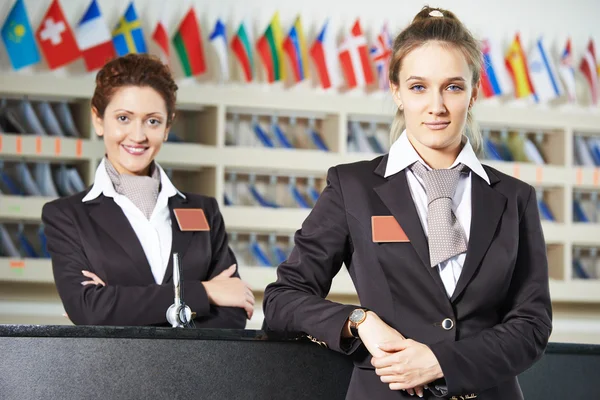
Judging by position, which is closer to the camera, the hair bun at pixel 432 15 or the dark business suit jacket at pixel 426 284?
the dark business suit jacket at pixel 426 284

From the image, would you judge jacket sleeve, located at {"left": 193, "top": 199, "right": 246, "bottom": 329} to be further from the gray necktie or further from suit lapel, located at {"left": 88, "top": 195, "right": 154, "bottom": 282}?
the gray necktie

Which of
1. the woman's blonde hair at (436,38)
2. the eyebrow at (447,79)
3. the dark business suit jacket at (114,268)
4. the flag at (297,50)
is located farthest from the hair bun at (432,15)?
the flag at (297,50)

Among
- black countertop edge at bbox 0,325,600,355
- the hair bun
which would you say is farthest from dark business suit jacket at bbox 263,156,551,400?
the hair bun

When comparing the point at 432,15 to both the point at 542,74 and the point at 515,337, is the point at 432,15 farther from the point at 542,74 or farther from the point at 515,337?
the point at 542,74

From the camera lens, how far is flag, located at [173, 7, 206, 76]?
532 centimetres

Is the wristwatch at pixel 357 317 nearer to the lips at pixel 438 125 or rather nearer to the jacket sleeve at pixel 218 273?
the lips at pixel 438 125

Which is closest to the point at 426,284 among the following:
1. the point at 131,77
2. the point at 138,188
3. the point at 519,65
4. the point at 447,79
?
the point at 447,79

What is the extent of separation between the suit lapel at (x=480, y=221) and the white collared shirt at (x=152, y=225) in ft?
3.21

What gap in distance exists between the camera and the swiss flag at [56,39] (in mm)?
5117

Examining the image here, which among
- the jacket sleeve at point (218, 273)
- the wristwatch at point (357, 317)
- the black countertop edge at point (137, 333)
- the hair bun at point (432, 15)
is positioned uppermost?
the hair bun at point (432, 15)

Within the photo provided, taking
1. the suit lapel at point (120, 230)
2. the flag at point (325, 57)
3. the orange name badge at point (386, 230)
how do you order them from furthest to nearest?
1. the flag at point (325, 57)
2. the suit lapel at point (120, 230)
3. the orange name badge at point (386, 230)

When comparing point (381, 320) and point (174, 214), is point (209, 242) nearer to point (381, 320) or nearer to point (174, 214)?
point (174, 214)

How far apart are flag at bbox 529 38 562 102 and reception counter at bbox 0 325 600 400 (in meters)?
4.73

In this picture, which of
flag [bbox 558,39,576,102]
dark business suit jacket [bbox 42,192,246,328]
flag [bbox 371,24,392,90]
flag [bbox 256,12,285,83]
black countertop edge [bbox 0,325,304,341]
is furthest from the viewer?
flag [bbox 558,39,576,102]
